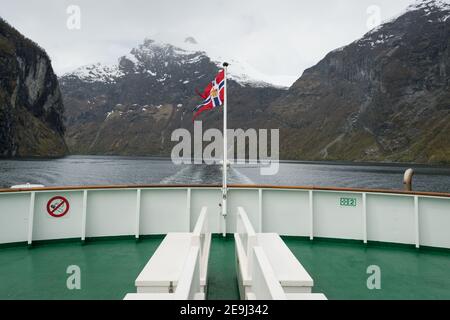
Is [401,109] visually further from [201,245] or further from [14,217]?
[14,217]

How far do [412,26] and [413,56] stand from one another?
44471mm

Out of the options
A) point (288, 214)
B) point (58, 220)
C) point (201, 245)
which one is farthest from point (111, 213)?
point (288, 214)

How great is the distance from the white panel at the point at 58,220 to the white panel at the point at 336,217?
18.6ft

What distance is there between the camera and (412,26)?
165 m

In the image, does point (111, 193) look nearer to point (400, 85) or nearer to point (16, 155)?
point (16, 155)

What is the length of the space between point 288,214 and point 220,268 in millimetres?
2649

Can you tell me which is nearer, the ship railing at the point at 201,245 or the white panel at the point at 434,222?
the ship railing at the point at 201,245

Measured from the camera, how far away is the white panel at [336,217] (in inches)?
278

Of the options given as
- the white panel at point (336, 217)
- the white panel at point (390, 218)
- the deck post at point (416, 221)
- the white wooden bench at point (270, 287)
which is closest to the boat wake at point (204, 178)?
the white panel at point (336, 217)

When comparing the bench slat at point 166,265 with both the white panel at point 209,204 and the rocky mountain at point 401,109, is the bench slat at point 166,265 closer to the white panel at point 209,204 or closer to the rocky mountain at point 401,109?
the white panel at point 209,204

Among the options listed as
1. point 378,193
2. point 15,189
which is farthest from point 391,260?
point 15,189
